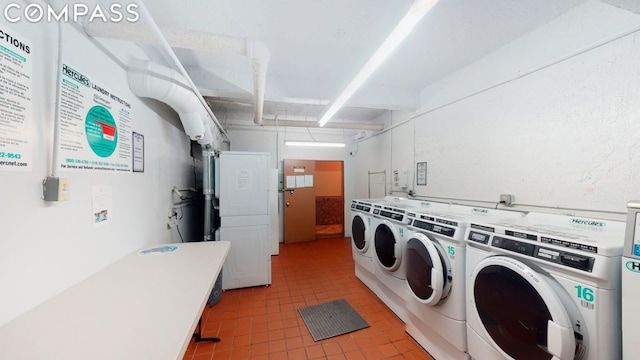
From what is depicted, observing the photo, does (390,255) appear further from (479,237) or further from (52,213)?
(52,213)

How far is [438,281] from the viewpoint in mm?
1618

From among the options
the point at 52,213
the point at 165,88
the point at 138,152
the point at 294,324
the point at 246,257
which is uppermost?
the point at 165,88

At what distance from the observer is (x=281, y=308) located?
8.32 ft

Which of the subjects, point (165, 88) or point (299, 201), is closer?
point (165, 88)

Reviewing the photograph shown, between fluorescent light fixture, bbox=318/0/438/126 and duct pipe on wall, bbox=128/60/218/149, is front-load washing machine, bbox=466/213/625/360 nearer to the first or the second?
fluorescent light fixture, bbox=318/0/438/126

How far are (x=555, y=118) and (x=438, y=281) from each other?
5.23ft

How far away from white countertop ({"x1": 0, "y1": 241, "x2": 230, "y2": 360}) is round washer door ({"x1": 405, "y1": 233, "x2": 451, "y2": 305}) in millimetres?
1465

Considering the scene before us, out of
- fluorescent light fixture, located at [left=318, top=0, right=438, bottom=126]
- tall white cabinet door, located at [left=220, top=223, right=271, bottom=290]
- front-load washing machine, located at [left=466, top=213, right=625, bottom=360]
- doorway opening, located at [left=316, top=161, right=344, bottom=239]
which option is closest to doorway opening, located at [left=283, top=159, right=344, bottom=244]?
doorway opening, located at [left=316, top=161, right=344, bottom=239]

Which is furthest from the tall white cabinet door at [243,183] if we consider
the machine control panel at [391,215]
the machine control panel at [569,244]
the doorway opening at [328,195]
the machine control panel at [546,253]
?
the doorway opening at [328,195]

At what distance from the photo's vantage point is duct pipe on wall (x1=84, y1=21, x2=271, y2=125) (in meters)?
1.26

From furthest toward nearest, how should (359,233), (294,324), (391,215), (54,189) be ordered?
(359,233) → (391,215) → (294,324) → (54,189)

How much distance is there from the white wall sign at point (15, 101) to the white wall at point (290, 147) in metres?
3.88

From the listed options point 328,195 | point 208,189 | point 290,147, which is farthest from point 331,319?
point 328,195

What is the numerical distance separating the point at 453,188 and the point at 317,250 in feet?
9.27
